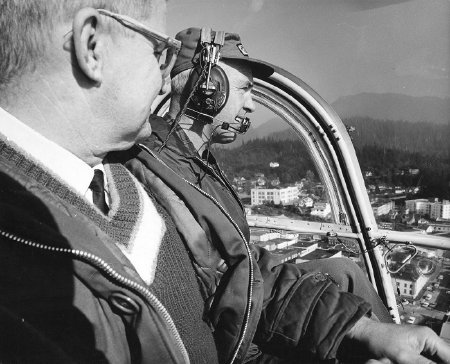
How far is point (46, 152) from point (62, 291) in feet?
1.03

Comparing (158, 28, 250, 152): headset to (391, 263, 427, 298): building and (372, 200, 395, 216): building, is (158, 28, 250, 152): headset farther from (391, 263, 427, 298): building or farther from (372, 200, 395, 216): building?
(391, 263, 427, 298): building

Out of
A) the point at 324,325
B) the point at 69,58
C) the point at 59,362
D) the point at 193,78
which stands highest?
the point at 193,78

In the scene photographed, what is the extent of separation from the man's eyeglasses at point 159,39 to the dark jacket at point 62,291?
376 millimetres

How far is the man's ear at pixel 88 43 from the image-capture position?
81 cm

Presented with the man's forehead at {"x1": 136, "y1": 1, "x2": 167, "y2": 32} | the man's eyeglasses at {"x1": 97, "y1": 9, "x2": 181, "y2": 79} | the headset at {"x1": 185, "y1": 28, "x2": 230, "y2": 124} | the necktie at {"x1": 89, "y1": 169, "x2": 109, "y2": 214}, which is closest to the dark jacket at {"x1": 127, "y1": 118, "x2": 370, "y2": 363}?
the necktie at {"x1": 89, "y1": 169, "x2": 109, "y2": 214}

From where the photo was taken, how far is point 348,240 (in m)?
2.29

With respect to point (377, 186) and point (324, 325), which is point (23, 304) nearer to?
point (324, 325)

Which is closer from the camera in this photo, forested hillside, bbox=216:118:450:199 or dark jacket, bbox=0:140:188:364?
dark jacket, bbox=0:140:188:364

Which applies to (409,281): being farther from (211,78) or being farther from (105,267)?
(105,267)

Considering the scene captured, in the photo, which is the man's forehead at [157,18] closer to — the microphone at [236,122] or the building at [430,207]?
the microphone at [236,122]

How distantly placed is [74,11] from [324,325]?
3.72ft

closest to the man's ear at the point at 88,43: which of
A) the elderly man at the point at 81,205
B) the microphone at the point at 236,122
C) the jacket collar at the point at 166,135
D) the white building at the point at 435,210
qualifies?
the elderly man at the point at 81,205

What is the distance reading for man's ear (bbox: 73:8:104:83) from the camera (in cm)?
81

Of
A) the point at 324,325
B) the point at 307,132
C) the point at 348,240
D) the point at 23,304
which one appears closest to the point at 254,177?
the point at 307,132
